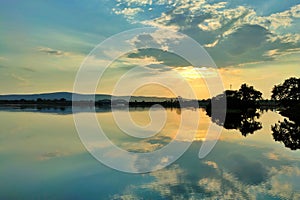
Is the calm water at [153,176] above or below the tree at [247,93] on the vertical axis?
below

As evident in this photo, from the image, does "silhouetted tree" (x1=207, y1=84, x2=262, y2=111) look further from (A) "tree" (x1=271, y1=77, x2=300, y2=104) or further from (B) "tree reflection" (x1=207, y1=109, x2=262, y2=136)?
(B) "tree reflection" (x1=207, y1=109, x2=262, y2=136)

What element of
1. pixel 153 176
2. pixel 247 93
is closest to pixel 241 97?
pixel 247 93

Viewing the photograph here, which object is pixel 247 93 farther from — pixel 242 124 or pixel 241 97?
pixel 242 124

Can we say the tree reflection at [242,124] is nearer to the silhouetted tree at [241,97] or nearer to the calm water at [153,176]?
the calm water at [153,176]

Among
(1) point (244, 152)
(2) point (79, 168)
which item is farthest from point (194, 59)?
(2) point (79, 168)

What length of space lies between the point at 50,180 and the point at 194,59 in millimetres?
23514

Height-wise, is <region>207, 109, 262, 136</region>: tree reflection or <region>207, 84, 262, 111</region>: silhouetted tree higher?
<region>207, 84, 262, 111</region>: silhouetted tree

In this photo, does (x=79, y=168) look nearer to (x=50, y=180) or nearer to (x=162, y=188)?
(x=50, y=180)

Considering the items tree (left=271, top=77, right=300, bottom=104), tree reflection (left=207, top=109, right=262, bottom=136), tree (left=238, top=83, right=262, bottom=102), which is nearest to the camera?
tree reflection (left=207, top=109, right=262, bottom=136)

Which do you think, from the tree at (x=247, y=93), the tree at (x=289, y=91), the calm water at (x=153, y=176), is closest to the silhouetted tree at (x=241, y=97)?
the tree at (x=247, y=93)

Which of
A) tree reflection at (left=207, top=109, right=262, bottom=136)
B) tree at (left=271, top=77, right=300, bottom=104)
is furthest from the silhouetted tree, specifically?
tree reflection at (left=207, top=109, right=262, bottom=136)

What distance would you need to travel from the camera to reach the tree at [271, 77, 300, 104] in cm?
7562

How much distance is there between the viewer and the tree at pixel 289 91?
248ft

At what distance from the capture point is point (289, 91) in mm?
77812
